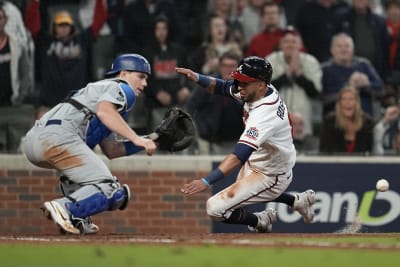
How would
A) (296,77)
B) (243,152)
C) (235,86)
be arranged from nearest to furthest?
1. (243,152)
2. (235,86)
3. (296,77)

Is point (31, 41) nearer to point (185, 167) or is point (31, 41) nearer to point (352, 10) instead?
point (185, 167)

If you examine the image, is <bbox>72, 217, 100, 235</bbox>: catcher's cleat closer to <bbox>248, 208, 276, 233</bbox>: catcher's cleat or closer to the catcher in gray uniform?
the catcher in gray uniform

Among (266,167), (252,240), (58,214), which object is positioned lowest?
(252,240)

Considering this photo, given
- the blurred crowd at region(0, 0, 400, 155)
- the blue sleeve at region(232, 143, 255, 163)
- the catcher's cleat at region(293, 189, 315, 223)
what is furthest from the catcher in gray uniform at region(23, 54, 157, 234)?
the blurred crowd at region(0, 0, 400, 155)

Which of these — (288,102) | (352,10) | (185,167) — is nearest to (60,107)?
(185,167)

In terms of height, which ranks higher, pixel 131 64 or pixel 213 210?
pixel 131 64

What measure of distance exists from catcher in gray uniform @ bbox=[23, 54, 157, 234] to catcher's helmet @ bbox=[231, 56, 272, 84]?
0.82 metres

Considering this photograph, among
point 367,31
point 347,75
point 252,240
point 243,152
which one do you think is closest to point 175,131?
point 243,152

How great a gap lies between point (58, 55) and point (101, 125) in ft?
13.4

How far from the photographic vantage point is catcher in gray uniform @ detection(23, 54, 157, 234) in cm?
913

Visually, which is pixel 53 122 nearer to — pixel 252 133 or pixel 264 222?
pixel 252 133

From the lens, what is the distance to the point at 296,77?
43.8ft

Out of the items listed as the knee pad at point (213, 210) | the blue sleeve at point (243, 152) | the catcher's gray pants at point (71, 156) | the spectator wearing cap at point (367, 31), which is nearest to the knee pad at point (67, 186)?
the catcher's gray pants at point (71, 156)

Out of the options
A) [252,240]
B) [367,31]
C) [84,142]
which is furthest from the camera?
[367,31]
